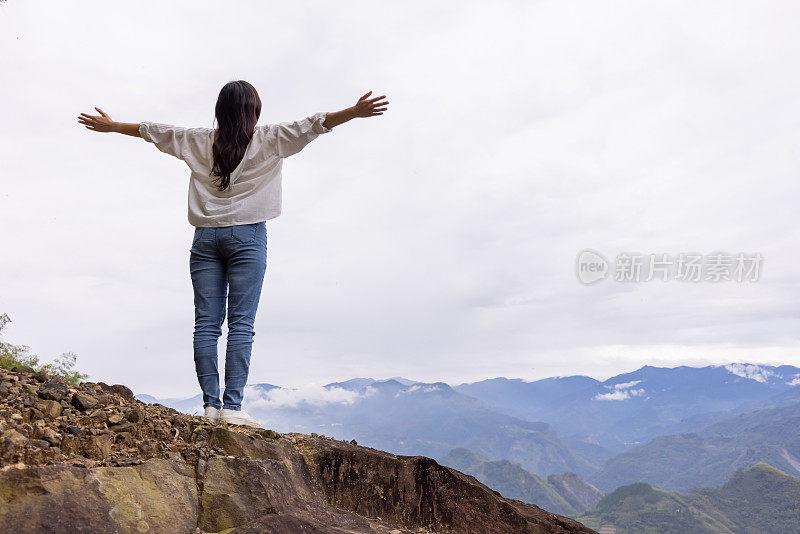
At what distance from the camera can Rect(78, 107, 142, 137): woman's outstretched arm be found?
6.63 metres

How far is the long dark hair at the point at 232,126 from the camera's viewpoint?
609 centimetres

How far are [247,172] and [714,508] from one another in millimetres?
206802

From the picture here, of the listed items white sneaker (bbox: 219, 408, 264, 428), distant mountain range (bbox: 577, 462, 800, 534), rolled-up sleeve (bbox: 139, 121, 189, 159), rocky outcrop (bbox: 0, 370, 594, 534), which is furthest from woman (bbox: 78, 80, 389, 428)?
distant mountain range (bbox: 577, 462, 800, 534)

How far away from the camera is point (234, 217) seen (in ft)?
19.9

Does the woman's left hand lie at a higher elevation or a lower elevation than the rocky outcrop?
higher

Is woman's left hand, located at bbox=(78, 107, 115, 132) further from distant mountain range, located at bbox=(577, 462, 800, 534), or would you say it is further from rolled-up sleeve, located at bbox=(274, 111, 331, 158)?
distant mountain range, located at bbox=(577, 462, 800, 534)

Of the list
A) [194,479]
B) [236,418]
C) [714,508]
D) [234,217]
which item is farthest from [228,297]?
[714,508]

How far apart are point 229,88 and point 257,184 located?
103 cm

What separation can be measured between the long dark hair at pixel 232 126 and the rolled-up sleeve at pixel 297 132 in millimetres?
316

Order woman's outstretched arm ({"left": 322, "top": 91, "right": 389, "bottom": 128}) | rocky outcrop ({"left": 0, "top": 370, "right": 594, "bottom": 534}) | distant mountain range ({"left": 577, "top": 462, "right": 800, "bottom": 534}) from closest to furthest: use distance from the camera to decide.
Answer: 1. rocky outcrop ({"left": 0, "top": 370, "right": 594, "bottom": 534})
2. woman's outstretched arm ({"left": 322, "top": 91, "right": 389, "bottom": 128})
3. distant mountain range ({"left": 577, "top": 462, "right": 800, "bottom": 534})

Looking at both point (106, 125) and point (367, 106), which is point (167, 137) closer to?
point (106, 125)

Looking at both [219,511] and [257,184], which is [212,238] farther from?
[219,511]

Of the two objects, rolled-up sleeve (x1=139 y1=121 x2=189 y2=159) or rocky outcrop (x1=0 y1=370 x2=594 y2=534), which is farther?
rolled-up sleeve (x1=139 y1=121 x2=189 y2=159)

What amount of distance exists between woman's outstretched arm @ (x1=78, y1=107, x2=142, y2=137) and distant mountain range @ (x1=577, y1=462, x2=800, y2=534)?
17006 centimetres
